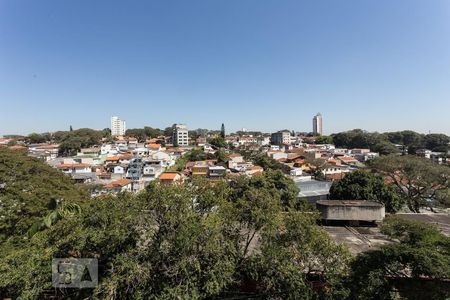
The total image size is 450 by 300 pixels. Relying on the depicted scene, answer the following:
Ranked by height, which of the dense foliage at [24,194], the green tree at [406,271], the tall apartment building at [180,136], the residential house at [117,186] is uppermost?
the tall apartment building at [180,136]

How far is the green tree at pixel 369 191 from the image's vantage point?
1978cm

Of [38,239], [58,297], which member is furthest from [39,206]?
[58,297]

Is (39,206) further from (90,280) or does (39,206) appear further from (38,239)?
(90,280)

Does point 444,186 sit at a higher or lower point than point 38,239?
lower

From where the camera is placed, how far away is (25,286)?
620cm

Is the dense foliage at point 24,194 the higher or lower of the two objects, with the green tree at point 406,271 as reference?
higher

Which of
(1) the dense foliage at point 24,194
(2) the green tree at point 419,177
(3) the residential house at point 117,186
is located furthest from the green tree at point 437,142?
(1) the dense foliage at point 24,194

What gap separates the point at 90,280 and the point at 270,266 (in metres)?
5.25

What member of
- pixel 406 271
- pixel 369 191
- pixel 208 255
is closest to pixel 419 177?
pixel 369 191

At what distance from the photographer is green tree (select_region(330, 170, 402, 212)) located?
1978 cm

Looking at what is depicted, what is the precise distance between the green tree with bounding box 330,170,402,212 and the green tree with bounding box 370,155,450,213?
395 cm

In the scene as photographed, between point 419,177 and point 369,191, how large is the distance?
6.68 meters

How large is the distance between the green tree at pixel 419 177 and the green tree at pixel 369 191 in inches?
155

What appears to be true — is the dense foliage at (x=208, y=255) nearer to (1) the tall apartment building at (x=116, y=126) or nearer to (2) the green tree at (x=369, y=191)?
(2) the green tree at (x=369, y=191)
